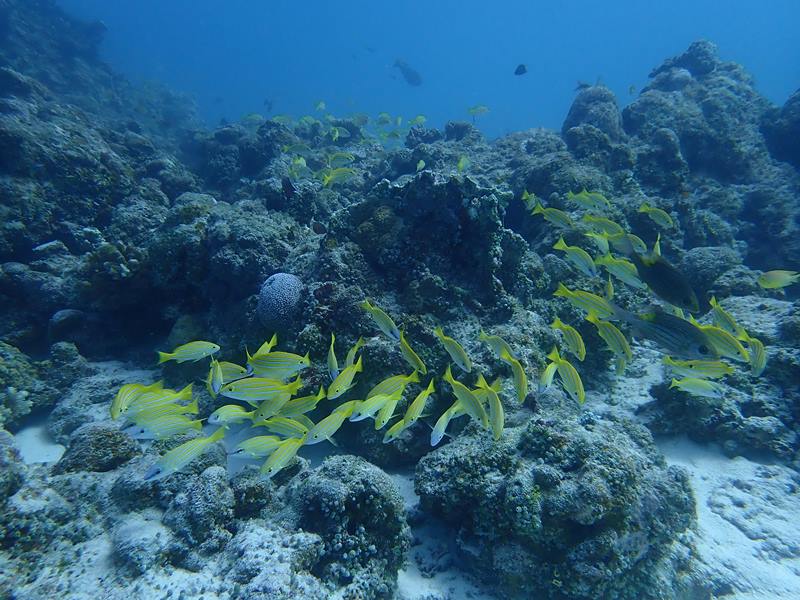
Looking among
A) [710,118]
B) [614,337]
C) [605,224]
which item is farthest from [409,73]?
[614,337]

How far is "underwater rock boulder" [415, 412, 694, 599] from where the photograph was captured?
11.9 feet

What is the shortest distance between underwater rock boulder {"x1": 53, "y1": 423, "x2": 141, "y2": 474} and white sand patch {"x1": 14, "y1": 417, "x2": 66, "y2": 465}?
139 centimetres

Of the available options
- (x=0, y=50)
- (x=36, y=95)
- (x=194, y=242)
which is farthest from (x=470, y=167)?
(x=0, y=50)

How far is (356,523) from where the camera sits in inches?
155

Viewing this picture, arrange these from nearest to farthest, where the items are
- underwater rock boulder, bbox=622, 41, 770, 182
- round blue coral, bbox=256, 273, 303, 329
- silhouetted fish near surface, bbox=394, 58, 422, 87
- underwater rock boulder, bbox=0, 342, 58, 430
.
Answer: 1. round blue coral, bbox=256, 273, 303, 329
2. underwater rock boulder, bbox=0, 342, 58, 430
3. underwater rock boulder, bbox=622, 41, 770, 182
4. silhouetted fish near surface, bbox=394, 58, 422, 87

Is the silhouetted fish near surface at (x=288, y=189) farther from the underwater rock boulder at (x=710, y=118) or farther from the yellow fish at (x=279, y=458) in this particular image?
the underwater rock boulder at (x=710, y=118)

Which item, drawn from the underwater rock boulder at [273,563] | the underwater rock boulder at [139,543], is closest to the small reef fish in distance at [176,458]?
the underwater rock boulder at [139,543]

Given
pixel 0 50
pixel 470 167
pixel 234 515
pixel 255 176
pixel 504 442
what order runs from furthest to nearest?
pixel 0 50, pixel 255 176, pixel 470 167, pixel 504 442, pixel 234 515

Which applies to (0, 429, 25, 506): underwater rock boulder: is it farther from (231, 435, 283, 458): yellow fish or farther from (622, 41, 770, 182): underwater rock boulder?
(622, 41, 770, 182): underwater rock boulder

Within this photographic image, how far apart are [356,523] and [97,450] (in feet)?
10.1

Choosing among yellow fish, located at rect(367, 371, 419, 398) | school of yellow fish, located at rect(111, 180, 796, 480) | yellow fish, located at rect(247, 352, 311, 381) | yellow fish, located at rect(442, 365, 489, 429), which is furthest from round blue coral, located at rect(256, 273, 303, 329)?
yellow fish, located at rect(442, 365, 489, 429)

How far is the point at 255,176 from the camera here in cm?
1575

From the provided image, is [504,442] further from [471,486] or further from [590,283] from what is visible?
[590,283]

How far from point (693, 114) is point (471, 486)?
1634cm
